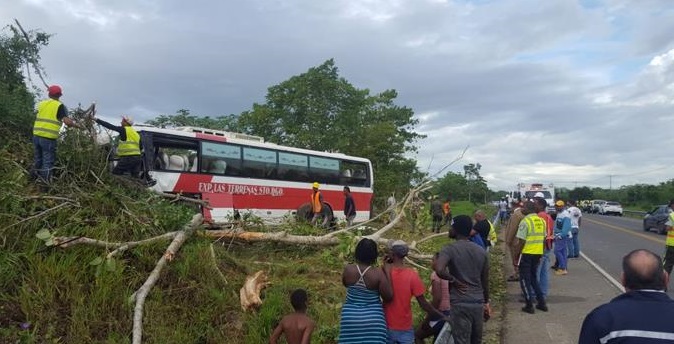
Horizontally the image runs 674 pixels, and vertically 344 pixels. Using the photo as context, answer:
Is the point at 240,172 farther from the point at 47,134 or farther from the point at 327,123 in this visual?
the point at 327,123

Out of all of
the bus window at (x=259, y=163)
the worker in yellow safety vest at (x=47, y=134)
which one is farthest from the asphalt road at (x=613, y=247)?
the worker in yellow safety vest at (x=47, y=134)

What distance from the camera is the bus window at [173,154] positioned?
43.3 ft

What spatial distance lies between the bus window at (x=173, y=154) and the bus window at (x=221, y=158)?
1.11ft

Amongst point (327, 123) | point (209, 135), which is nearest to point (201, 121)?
point (327, 123)

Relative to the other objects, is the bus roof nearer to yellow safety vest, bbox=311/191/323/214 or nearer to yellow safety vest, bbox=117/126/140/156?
yellow safety vest, bbox=311/191/323/214

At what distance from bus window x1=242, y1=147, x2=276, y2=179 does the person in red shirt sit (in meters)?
11.3

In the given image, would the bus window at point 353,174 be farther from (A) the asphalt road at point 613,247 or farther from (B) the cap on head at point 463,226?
(B) the cap on head at point 463,226

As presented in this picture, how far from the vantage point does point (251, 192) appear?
16.2 meters

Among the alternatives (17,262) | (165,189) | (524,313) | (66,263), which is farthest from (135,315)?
(165,189)

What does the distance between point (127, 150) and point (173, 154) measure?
340cm

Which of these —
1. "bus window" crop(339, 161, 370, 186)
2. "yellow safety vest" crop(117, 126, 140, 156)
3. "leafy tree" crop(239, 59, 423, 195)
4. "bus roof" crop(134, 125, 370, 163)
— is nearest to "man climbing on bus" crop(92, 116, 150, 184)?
"yellow safety vest" crop(117, 126, 140, 156)

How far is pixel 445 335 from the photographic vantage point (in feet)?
16.8

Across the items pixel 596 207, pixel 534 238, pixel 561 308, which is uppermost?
pixel 596 207

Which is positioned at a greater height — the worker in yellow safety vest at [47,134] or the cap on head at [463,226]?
the worker in yellow safety vest at [47,134]
